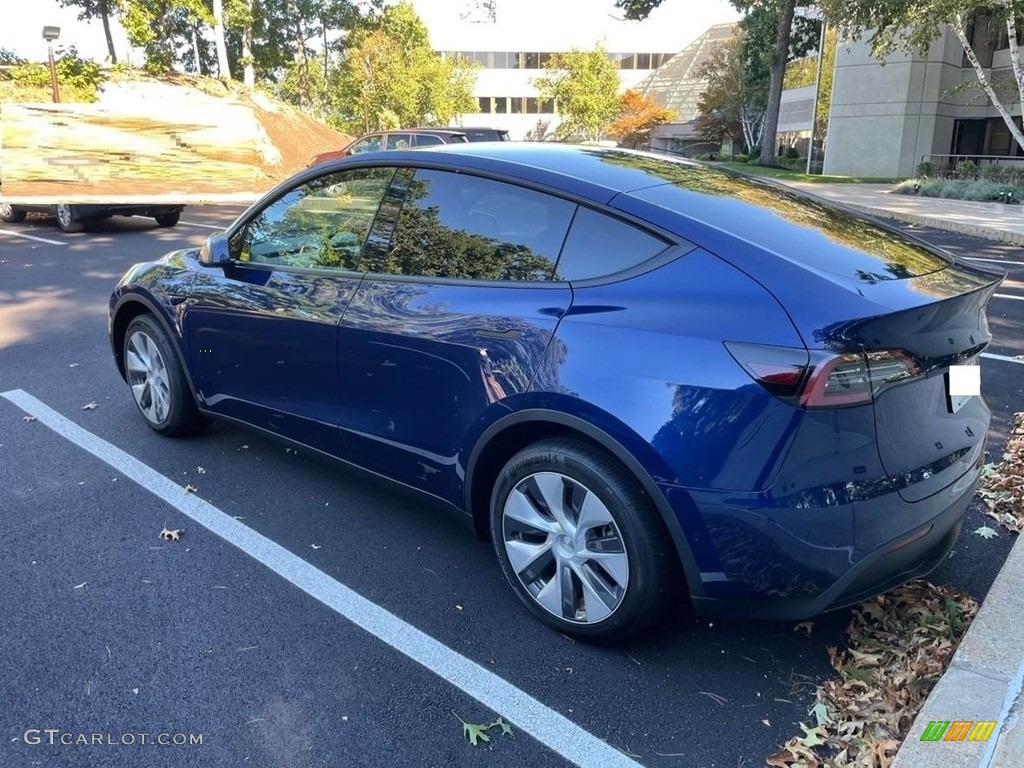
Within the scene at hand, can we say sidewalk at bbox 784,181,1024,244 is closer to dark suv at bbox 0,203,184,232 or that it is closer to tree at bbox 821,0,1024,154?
tree at bbox 821,0,1024,154

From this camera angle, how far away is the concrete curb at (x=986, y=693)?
2092 mm

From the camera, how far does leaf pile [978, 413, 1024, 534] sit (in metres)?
3.58

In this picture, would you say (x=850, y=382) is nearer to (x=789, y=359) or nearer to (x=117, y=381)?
(x=789, y=359)

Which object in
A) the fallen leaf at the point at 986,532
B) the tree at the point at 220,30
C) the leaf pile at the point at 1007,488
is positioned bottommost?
the fallen leaf at the point at 986,532

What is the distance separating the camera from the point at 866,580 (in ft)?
7.64

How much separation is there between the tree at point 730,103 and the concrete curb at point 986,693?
155 ft

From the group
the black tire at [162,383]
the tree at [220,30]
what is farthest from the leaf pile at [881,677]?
the tree at [220,30]

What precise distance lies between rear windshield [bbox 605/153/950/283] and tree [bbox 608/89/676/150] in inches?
2415

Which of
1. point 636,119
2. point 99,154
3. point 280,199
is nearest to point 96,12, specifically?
point 99,154

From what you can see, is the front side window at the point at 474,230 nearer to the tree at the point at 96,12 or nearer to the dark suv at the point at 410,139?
the dark suv at the point at 410,139

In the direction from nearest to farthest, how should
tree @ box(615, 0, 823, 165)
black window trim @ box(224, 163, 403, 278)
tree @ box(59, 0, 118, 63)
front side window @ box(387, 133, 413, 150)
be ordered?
black window trim @ box(224, 163, 403, 278), front side window @ box(387, 133, 413, 150), tree @ box(615, 0, 823, 165), tree @ box(59, 0, 118, 63)

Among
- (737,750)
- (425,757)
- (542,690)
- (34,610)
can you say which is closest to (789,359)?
(737,750)

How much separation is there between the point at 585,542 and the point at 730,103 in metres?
53.6

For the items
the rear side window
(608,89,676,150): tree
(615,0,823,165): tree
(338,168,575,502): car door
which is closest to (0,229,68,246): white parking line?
(338,168,575,502): car door
